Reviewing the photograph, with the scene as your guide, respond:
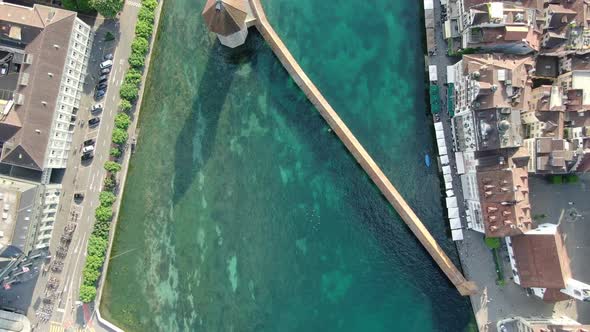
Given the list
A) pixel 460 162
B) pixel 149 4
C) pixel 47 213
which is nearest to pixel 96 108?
pixel 47 213

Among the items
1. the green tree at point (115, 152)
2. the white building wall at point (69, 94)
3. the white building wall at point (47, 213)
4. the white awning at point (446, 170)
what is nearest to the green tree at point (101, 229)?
the white building wall at point (47, 213)

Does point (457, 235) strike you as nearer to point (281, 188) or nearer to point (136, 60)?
point (281, 188)

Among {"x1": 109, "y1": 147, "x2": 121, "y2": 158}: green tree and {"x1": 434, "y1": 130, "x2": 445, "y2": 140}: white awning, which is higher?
{"x1": 434, "y1": 130, "x2": 445, "y2": 140}: white awning

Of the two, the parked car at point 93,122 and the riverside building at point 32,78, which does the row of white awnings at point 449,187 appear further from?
the riverside building at point 32,78

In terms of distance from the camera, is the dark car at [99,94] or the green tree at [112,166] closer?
the green tree at [112,166]

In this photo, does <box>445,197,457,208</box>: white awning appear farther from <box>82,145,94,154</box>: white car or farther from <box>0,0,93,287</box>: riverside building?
<box>0,0,93,287</box>: riverside building

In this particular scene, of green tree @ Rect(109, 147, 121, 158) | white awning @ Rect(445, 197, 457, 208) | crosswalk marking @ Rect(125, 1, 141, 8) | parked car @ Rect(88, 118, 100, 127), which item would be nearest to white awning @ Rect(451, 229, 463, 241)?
white awning @ Rect(445, 197, 457, 208)
